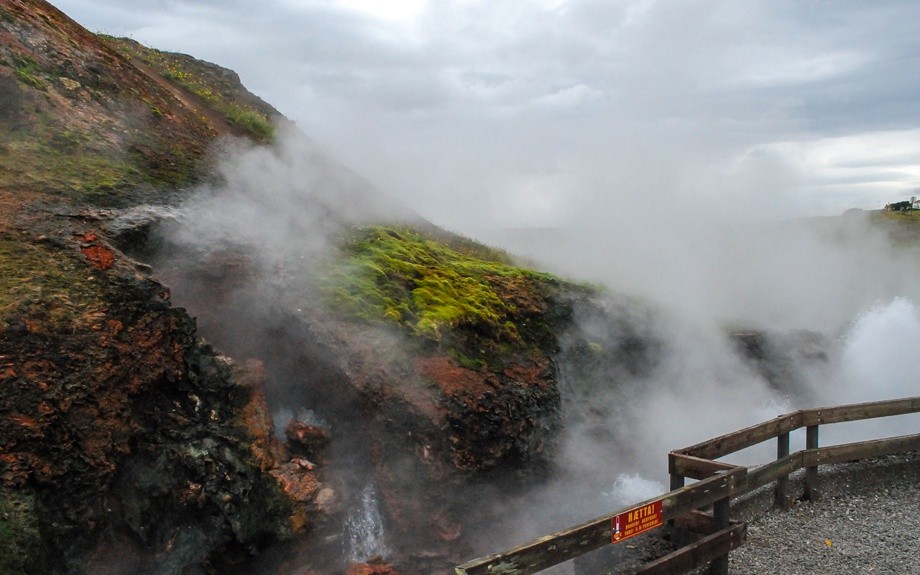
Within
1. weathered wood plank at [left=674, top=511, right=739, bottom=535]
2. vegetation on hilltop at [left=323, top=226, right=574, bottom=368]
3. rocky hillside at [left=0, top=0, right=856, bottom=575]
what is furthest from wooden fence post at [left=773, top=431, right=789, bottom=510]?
vegetation on hilltop at [left=323, top=226, right=574, bottom=368]

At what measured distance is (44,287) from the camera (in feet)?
19.8

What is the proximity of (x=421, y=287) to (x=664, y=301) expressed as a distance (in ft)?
20.1

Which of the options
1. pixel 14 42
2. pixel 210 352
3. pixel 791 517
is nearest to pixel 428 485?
pixel 210 352

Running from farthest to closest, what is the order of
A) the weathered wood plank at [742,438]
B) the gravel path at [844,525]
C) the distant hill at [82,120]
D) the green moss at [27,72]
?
the green moss at [27,72]
the distant hill at [82,120]
the weathered wood plank at [742,438]
the gravel path at [844,525]

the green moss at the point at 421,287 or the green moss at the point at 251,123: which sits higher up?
the green moss at the point at 251,123

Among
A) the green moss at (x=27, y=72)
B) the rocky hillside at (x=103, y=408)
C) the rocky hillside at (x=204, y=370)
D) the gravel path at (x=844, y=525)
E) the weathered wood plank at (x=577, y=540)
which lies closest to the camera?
the weathered wood plank at (x=577, y=540)

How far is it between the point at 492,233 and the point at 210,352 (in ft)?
54.6

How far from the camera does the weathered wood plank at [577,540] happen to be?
4.12 metres

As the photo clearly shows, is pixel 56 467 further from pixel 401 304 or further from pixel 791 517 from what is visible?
pixel 791 517

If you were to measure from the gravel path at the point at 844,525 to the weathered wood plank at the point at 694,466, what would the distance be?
37.7 inches

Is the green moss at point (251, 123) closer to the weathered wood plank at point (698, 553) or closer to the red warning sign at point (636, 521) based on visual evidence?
the red warning sign at point (636, 521)

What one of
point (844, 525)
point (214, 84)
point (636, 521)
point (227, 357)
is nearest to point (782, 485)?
point (844, 525)

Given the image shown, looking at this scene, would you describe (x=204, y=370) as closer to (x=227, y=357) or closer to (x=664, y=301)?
(x=227, y=357)

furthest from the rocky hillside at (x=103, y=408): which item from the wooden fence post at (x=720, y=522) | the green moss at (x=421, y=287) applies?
the wooden fence post at (x=720, y=522)
